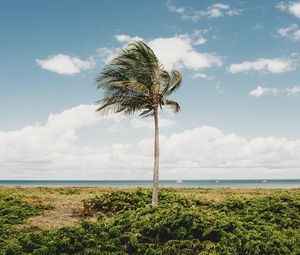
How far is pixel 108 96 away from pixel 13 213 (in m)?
8.36

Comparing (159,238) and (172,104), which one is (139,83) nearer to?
(172,104)

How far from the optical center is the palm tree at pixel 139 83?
2075cm

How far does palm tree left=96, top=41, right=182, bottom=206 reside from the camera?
20.8 meters

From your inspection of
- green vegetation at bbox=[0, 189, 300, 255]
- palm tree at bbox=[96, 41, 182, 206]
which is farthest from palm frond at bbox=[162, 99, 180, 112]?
green vegetation at bbox=[0, 189, 300, 255]

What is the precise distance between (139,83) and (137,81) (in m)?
0.34

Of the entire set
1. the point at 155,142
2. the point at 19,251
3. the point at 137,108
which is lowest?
the point at 19,251

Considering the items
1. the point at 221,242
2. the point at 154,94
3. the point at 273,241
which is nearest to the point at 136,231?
the point at 221,242

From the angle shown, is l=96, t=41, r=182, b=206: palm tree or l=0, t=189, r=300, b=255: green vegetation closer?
l=0, t=189, r=300, b=255: green vegetation

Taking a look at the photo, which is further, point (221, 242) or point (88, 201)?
point (88, 201)

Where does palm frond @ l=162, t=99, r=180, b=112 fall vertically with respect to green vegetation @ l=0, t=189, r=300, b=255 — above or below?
above

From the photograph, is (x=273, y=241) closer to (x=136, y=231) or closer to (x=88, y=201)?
(x=136, y=231)

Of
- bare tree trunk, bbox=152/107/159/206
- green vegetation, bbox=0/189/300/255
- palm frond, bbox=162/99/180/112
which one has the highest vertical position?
palm frond, bbox=162/99/180/112

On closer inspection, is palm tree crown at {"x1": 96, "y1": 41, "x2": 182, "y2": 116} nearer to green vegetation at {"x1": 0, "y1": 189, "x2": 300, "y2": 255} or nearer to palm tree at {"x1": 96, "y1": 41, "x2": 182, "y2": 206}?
palm tree at {"x1": 96, "y1": 41, "x2": 182, "y2": 206}

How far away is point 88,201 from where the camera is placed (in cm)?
2450
